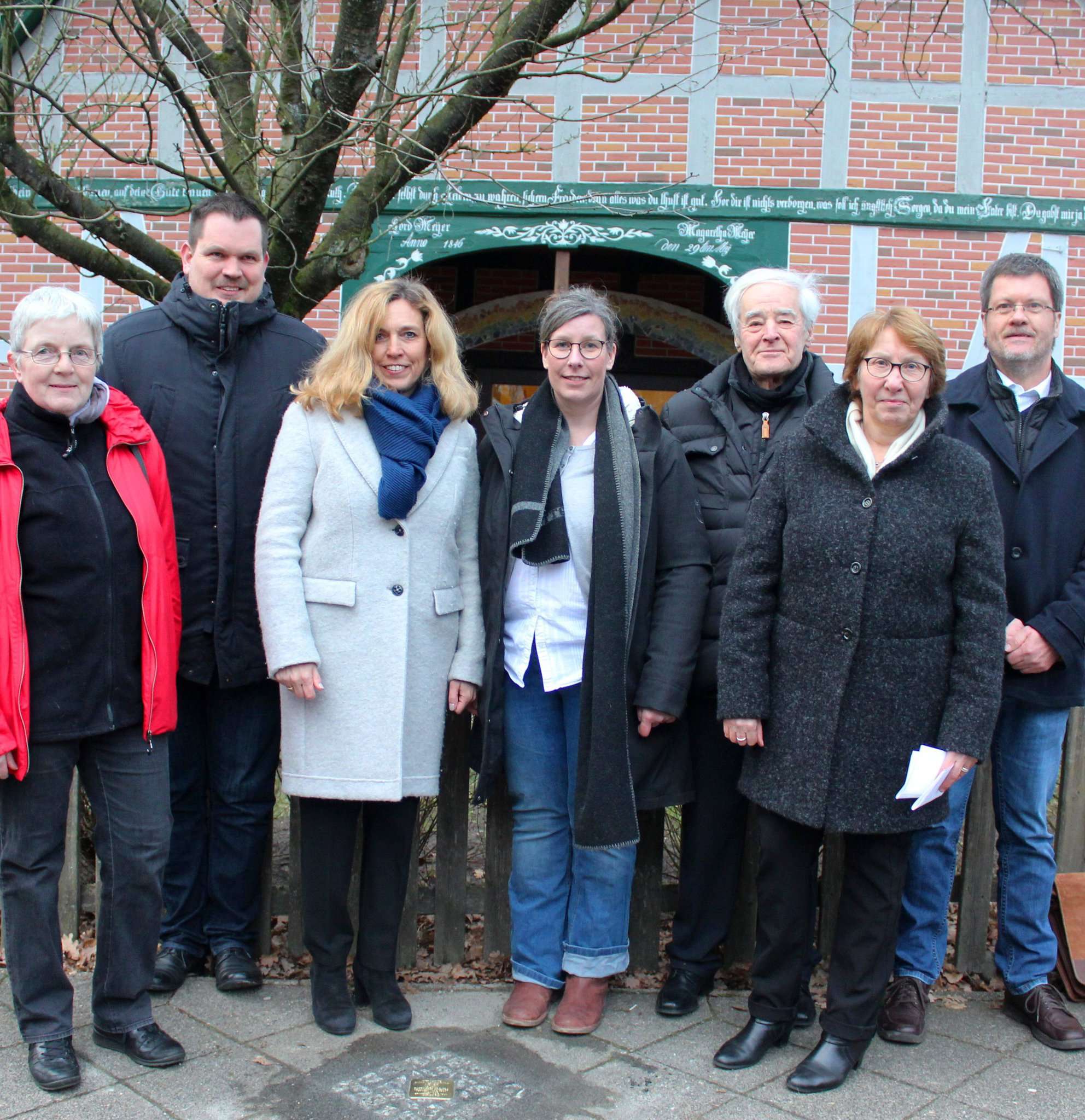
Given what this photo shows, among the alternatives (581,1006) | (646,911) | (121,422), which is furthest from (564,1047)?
(121,422)

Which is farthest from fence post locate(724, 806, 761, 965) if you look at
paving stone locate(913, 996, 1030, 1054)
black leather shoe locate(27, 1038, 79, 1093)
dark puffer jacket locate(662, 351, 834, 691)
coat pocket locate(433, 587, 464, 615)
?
black leather shoe locate(27, 1038, 79, 1093)

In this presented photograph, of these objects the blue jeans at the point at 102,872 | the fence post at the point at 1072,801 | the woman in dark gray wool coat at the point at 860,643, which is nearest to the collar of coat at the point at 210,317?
the blue jeans at the point at 102,872

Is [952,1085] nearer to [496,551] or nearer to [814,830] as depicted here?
[814,830]

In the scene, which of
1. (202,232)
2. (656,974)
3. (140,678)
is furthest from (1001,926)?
(202,232)

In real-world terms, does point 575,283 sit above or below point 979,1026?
above

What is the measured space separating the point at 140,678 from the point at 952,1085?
2.27m

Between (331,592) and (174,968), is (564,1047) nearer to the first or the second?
(174,968)

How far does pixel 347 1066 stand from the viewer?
2.91 meters

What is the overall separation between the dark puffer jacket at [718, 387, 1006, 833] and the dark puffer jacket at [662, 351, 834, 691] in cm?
27

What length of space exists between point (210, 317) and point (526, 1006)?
82.3 inches

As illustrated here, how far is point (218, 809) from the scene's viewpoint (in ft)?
11.0

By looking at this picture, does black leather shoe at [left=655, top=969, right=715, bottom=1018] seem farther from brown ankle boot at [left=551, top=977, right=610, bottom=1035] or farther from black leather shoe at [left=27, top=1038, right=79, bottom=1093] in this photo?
black leather shoe at [left=27, top=1038, right=79, bottom=1093]

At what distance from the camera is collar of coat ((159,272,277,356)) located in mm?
3193

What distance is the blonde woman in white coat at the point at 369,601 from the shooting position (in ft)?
9.77
